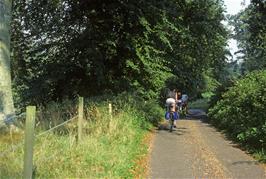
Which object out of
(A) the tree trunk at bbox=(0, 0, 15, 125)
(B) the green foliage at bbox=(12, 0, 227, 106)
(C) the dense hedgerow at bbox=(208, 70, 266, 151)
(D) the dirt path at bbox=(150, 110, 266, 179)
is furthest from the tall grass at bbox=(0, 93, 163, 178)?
(B) the green foliage at bbox=(12, 0, 227, 106)

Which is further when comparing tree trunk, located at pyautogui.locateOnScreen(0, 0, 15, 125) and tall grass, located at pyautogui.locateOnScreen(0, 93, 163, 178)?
tree trunk, located at pyautogui.locateOnScreen(0, 0, 15, 125)

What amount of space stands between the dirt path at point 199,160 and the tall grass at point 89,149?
66cm

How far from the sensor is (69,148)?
33.3 ft

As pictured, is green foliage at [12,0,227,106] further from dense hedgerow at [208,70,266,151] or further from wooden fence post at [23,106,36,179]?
wooden fence post at [23,106,36,179]

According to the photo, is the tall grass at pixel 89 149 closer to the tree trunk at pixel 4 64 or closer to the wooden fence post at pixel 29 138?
the tree trunk at pixel 4 64

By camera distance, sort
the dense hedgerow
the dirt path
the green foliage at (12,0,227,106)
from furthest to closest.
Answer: the green foliage at (12,0,227,106), the dense hedgerow, the dirt path

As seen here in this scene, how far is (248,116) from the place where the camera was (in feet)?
53.3

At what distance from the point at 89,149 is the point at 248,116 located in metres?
7.76

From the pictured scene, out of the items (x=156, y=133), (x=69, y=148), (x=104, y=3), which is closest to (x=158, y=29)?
(x=104, y=3)

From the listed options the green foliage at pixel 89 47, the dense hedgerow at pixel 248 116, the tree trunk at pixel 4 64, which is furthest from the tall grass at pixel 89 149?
the green foliage at pixel 89 47

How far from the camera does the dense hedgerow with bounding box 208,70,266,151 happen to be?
14.2m

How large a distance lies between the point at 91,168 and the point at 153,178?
1.48 meters

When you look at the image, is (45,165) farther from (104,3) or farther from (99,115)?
(104,3)

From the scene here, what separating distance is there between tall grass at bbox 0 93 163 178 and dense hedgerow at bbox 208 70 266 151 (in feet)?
Result: 11.5
